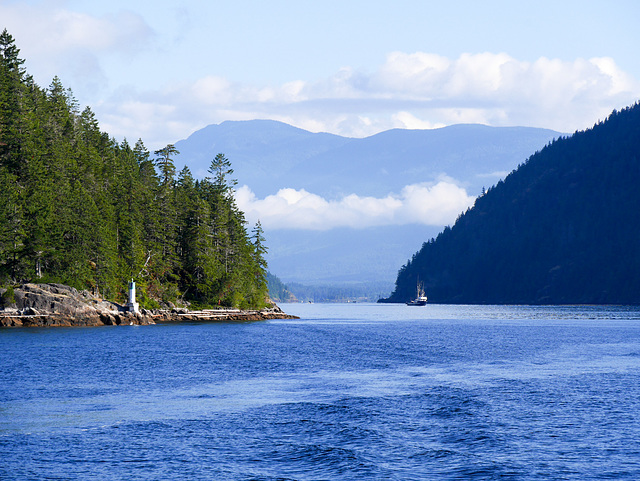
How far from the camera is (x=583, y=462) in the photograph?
1267 inches

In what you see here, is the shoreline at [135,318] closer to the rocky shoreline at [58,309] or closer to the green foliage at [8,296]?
the rocky shoreline at [58,309]

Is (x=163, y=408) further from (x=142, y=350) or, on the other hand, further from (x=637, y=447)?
(x=142, y=350)

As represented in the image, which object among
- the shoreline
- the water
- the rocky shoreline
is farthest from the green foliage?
the water

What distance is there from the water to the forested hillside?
121 ft

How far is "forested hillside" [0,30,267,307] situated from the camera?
116 metres

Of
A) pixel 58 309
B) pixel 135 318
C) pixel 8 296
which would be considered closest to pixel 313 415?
pixel 8 296

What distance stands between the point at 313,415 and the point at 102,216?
315 ft

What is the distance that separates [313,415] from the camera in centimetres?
4297

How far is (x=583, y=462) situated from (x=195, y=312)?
407ft


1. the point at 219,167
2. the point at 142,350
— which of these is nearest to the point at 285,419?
the point at 142,350

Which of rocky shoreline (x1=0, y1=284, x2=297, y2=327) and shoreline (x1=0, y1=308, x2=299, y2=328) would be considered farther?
shoreline (x1=0, y1=308, x2=299, y2=328)

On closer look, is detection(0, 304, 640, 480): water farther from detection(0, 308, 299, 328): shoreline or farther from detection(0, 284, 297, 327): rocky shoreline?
detection(0, 308, 299, 328): shoreline

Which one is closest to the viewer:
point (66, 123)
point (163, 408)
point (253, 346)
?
point (163, 408)

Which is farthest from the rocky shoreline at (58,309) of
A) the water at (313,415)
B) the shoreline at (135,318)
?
the water at (313,415)
